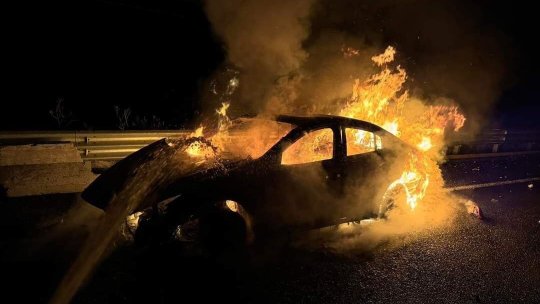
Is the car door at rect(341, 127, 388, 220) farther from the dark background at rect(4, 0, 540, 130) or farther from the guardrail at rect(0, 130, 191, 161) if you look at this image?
the dark background at rect(4, 0, 540, 130)

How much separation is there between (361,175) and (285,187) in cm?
125

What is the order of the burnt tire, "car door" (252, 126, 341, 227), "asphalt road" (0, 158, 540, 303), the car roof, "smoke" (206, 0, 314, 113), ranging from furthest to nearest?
"smoke" (206, 0, 314, 113)
the car roof
"car door" (252, 126, 341, 227)
the burnt tire
"asphalt road" (0, 158, 540, 303)

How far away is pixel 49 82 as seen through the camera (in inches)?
539

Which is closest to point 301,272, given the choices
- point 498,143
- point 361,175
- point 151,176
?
point 361,175

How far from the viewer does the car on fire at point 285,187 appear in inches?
167

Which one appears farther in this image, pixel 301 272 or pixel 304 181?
pixel 304 181

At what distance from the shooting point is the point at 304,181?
4.77 metres

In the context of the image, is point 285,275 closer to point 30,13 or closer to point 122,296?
point 122,296

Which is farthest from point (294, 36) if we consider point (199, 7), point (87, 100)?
point (87, 100)

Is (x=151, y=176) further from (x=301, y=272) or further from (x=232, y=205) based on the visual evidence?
(x=301, y=272)

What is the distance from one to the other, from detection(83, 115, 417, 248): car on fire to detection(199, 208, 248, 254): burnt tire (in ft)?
0.04

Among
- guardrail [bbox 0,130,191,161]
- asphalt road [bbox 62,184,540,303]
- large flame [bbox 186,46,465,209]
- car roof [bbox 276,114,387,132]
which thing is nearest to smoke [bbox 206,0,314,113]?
large flame [bbox 186,46,465,209]

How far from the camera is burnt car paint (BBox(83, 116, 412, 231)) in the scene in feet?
14.0

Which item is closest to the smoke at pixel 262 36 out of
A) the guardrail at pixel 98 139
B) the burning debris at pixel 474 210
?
the guardrail at pixel 98 139
